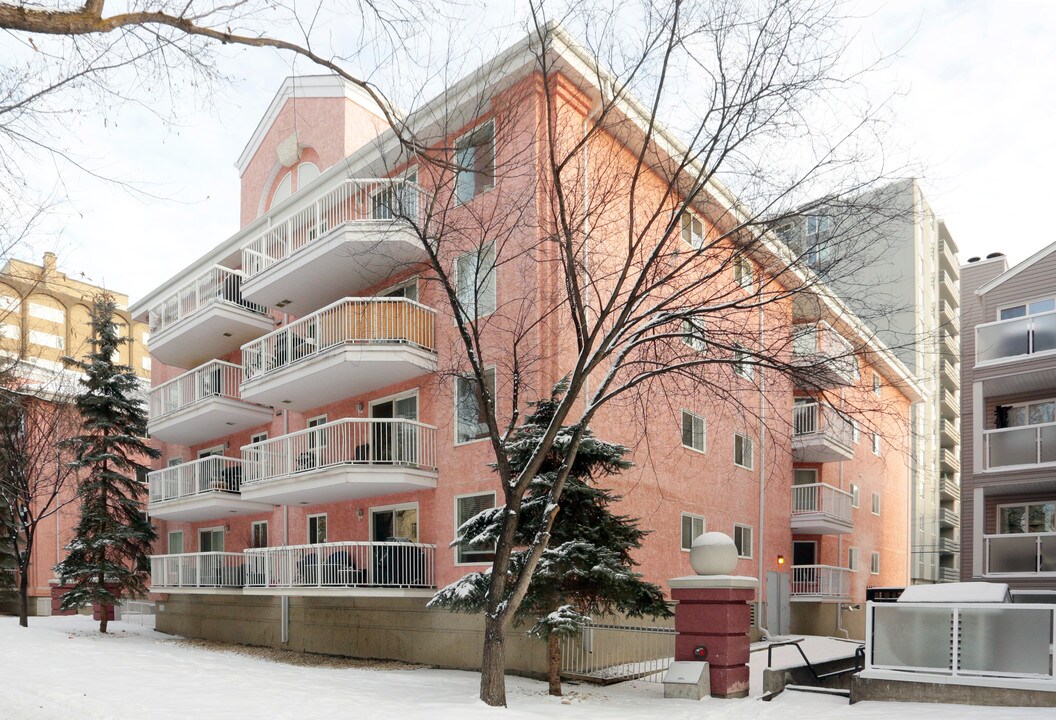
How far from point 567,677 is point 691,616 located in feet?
10.2

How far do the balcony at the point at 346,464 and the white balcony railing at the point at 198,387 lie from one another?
4005mm

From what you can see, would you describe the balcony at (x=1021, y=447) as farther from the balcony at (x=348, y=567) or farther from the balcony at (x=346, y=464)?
the balcony at (x=348, y=567)

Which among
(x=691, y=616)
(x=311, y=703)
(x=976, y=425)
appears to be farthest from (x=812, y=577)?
(x=311, y=703)

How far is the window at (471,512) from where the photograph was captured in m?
17.0

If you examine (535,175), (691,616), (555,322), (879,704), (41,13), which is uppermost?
(535,175)

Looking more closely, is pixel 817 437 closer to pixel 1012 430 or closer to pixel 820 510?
pixel 820 510

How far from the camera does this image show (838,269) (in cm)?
1212

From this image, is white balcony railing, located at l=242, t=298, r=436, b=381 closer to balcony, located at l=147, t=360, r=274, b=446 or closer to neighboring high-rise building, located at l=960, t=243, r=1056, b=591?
balcony, located at l=147, t=360, r=274, b=446

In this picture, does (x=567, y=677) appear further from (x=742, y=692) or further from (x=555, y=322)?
(x=555, y=322)

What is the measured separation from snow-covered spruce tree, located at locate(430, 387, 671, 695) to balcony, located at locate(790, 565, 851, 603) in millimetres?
13985

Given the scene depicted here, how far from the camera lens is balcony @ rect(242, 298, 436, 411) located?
59.6 feet

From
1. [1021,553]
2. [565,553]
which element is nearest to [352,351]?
[565,553]

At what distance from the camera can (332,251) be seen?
18984 millimetres

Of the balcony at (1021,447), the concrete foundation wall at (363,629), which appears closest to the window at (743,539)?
the balcony at (1021,447)
